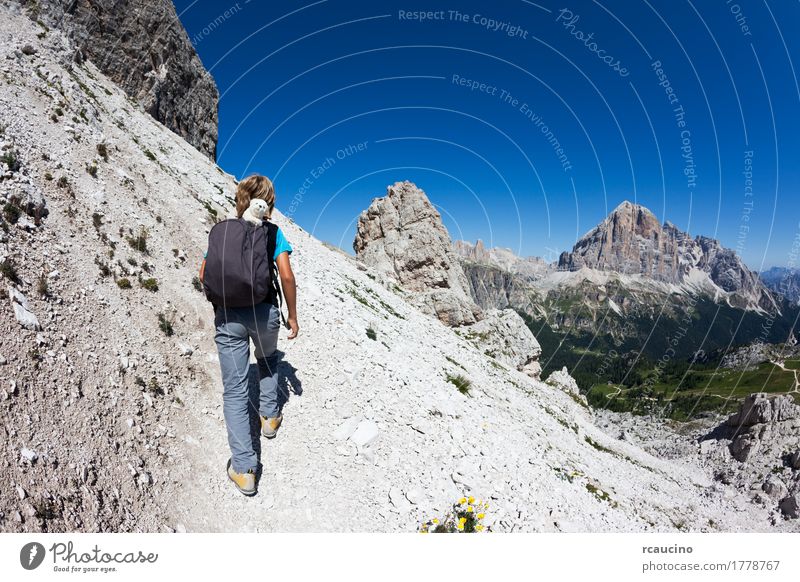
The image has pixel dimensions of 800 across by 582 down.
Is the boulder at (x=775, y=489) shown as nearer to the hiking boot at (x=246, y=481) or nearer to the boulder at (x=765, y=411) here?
the boulder at (x=765, y=411)

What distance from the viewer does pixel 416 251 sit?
59.3m

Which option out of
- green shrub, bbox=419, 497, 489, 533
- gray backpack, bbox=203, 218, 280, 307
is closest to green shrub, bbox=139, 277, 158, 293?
gray backpack, bbox=203, 218, 280, 307

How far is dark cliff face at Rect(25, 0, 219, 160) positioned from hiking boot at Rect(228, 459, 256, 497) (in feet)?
117

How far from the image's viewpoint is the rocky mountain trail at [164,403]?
21.0 feet

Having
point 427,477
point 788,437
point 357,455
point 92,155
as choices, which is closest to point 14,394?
point 357,455

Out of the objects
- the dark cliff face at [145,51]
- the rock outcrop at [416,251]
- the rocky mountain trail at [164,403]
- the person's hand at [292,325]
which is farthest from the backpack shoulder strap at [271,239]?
the rock outcrop at [416,251]

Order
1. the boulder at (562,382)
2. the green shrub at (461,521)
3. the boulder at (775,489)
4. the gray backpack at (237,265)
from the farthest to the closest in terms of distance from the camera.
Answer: the boulder at (562,382)
the boulder at (775,489)
the green shrub at (461,521)
the gray backpack at (237,265)

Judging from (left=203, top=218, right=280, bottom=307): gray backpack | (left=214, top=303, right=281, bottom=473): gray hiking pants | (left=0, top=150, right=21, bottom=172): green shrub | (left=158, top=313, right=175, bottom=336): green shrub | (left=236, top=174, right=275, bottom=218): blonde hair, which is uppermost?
(left=0, top=150, right=21, bottom=172): green shrub

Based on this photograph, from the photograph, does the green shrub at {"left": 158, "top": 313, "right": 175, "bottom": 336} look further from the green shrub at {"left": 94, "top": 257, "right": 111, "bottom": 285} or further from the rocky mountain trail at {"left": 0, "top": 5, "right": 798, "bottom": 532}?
the green shrub at {"left": 94, "top": 257, "right": 111, "bottom": 285}

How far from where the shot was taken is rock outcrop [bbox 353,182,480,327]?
54719 mm

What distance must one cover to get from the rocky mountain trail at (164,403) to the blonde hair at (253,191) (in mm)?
4689

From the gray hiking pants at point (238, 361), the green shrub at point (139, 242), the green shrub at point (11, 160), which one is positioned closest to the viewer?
the gray hiking pants at point (238, 361)

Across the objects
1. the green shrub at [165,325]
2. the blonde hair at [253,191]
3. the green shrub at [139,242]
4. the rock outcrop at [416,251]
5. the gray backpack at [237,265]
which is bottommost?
the green shrub at [165,325]
